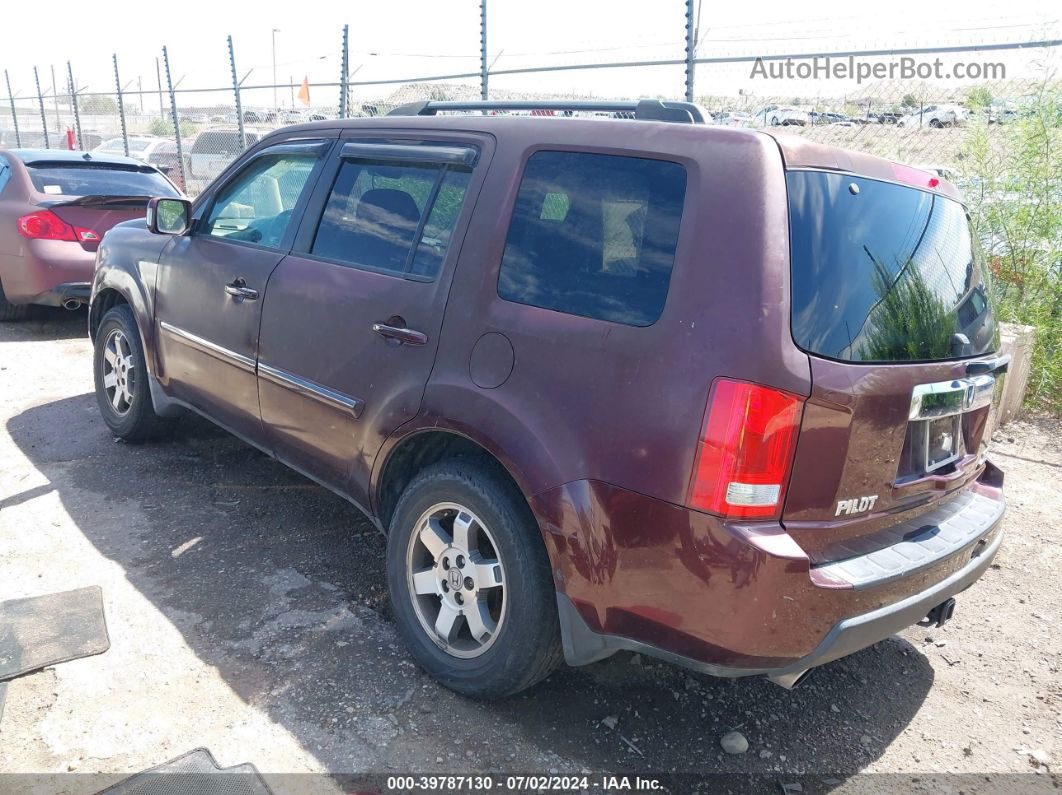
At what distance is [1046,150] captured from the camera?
5727mm

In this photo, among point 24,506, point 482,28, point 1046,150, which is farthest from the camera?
point 482,28

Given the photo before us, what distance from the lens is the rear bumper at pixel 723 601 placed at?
7.05 feet

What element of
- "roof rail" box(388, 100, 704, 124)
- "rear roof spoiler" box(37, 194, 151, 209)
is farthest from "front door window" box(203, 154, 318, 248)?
"rear roof spoiler" box(37, 194, 151, 209)

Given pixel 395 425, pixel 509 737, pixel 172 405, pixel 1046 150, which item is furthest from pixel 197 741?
pixel 1046 150

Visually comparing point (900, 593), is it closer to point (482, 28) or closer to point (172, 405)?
point (172, 405)

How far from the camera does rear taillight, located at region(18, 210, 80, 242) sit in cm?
723

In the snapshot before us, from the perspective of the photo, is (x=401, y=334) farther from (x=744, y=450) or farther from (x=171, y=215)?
(x=171, y=215)

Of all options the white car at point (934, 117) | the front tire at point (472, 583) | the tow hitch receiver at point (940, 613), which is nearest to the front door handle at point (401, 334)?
the front tire at point (472, 583)

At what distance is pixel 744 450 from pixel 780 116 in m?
5.75

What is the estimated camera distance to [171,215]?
169 inches

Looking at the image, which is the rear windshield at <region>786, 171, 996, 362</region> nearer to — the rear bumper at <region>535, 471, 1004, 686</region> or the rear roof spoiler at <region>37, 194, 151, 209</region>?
the rear bumper at <region>535, 471, 1004, 686</region>

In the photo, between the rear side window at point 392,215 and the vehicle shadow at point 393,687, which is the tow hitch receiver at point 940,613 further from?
the rear side window at point 392,215

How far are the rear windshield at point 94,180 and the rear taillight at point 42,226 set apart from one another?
1.01 ft

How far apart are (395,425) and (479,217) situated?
799mm
